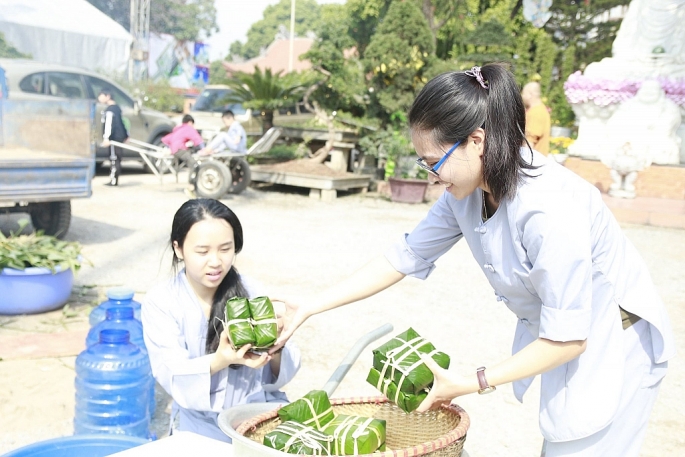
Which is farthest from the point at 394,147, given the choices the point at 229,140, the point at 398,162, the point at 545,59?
the point at 545,59

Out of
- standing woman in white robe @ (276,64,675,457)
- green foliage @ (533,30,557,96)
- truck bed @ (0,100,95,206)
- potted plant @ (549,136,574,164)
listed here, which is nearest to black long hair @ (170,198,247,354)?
standing woman in white robe @ (276,64,675,457)

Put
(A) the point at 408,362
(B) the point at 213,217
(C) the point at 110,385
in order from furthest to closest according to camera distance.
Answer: (C) the point at 110,385
(B) the point at 213,217
(A) the point at 408,362

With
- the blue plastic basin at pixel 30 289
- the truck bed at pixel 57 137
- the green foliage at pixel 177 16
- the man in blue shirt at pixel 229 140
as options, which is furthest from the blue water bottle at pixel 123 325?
the green foliage at pixel 177 16

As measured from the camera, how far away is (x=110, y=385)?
116 inches

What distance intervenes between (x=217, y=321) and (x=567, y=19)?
19.9 m

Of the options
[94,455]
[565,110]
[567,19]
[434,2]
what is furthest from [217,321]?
[567,19]

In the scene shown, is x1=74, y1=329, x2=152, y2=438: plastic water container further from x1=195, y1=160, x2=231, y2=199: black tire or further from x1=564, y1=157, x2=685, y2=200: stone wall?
x1=564, y1=157, x2=685, y2=200: stone wall

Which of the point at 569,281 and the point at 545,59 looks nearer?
the point at 569,281

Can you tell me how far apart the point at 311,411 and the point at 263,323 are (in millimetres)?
318

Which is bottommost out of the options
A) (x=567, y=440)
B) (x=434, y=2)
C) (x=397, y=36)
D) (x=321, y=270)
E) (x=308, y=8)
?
(x=321, y=270)

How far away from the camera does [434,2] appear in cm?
1519

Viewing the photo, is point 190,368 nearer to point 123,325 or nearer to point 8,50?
point 123,325

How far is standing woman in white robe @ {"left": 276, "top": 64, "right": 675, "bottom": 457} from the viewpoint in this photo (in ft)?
4.99

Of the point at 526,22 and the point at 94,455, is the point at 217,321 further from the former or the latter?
the point at 526,22
